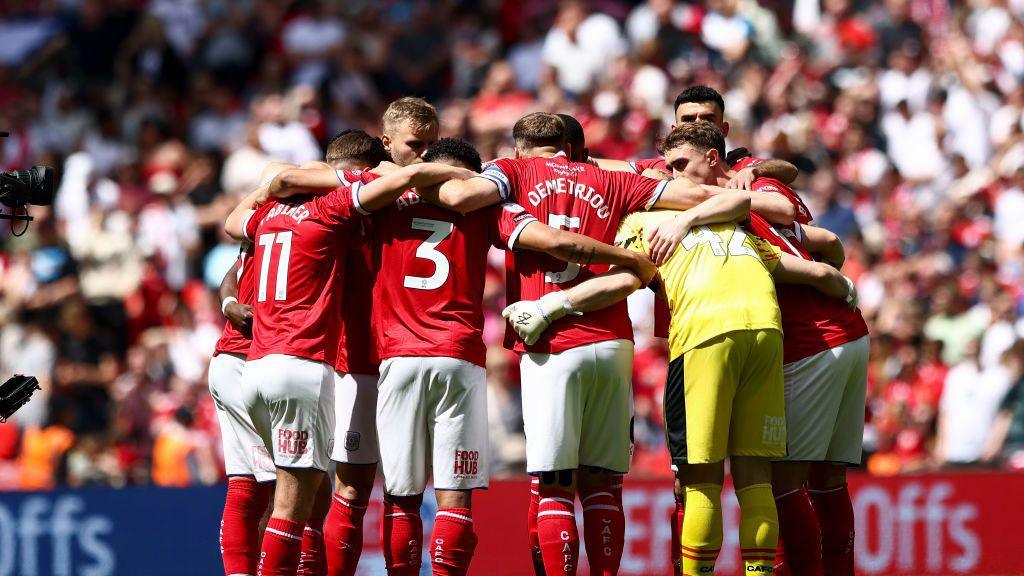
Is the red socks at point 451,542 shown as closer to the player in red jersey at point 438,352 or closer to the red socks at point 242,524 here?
the player in red jersey at point 438,352

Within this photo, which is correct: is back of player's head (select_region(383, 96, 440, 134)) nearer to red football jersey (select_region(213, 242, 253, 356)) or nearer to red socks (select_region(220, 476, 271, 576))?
red football jersey (select_region(213, 242, 253, 356))

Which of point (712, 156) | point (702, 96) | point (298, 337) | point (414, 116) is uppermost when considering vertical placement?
point (702, 96)

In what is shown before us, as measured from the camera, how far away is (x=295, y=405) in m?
7.88

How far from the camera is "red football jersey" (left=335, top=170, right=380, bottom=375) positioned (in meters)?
8.38

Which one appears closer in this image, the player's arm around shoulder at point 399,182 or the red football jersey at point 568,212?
the player's arm around shoulder at point 399,182

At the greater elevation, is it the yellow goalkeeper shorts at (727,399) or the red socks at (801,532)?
the yellow goalkeeper shorts at (727,399)

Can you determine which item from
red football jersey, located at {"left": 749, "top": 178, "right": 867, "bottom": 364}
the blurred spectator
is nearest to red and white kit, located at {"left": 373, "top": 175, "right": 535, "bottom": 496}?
red football jersey, located at {"left": 749, "top": 178, "right": 867, "bottom": 364}

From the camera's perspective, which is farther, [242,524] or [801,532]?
[242,524]

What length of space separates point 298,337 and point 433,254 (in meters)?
0.84

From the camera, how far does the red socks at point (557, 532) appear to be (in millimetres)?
7656

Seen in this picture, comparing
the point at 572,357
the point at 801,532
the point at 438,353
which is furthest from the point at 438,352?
the point at 801,532

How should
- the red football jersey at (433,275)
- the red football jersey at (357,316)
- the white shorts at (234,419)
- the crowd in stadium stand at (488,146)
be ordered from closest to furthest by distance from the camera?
the red football jersey at (433,275) < the red football jersey at (357,316) < the white shorts at (234,419) < the crowd in stadium stand at (488,146)

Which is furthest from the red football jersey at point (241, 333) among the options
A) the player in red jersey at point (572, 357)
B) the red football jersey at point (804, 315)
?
the red football jersey at point (804, 315)

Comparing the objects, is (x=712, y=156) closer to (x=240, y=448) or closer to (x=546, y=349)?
(x=546, y=349)
